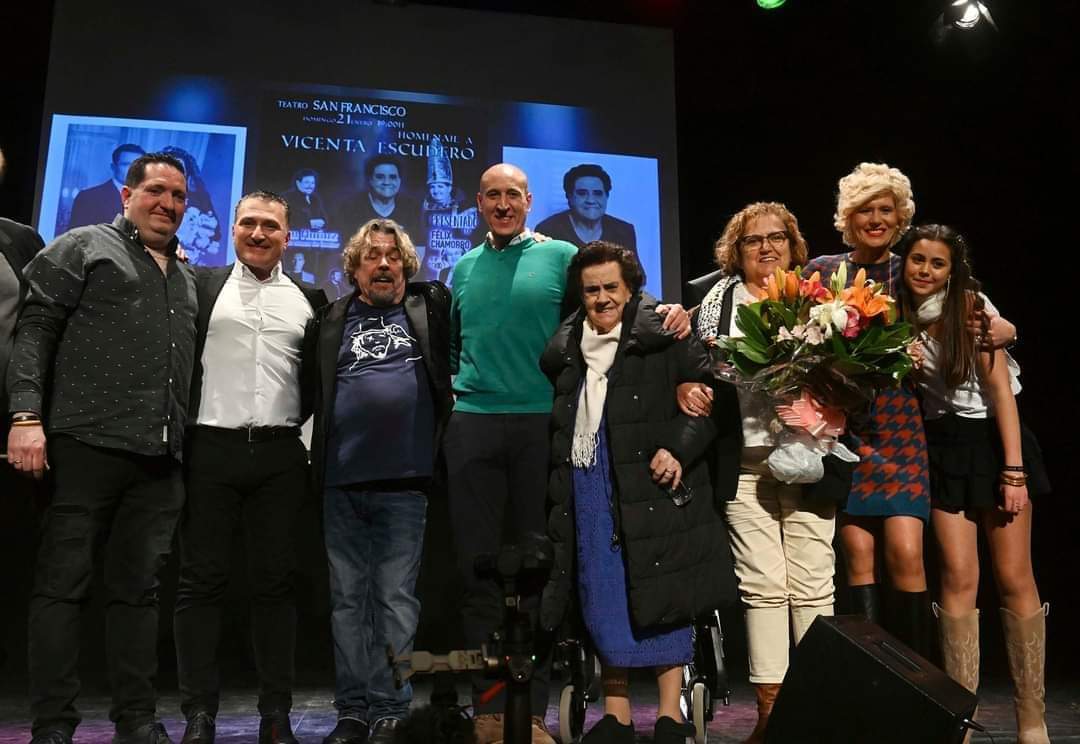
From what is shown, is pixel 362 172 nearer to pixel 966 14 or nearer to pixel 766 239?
pixel 766 239

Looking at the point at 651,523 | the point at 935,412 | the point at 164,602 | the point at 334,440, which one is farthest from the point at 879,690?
the point at 164,602

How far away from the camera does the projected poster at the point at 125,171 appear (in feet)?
14.4

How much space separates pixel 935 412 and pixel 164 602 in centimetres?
328

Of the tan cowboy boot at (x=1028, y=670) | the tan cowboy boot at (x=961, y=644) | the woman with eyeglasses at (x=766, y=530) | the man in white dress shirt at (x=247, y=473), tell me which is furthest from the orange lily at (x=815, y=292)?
the man in white dress shirt at (x=247, y=473)

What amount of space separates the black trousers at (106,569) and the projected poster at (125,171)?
2060 mm

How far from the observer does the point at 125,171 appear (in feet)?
14.7

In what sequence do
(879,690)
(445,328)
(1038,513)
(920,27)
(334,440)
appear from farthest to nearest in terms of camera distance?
(920,27), (1038,513), (445,328), (334,440), (879,690)

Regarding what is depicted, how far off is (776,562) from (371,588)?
1.24 m

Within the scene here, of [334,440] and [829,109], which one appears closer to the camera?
[334,440]

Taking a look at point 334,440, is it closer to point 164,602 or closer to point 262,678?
point 262,678

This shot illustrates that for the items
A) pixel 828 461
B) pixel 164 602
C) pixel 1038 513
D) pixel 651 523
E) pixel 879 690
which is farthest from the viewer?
pixel 1038 513

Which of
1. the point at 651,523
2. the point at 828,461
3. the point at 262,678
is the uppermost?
the point at 828,461

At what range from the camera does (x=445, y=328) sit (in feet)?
9.68

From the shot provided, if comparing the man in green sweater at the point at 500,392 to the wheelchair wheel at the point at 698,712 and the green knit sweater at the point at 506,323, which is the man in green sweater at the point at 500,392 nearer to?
the green knit sweater at the point at 506,323
